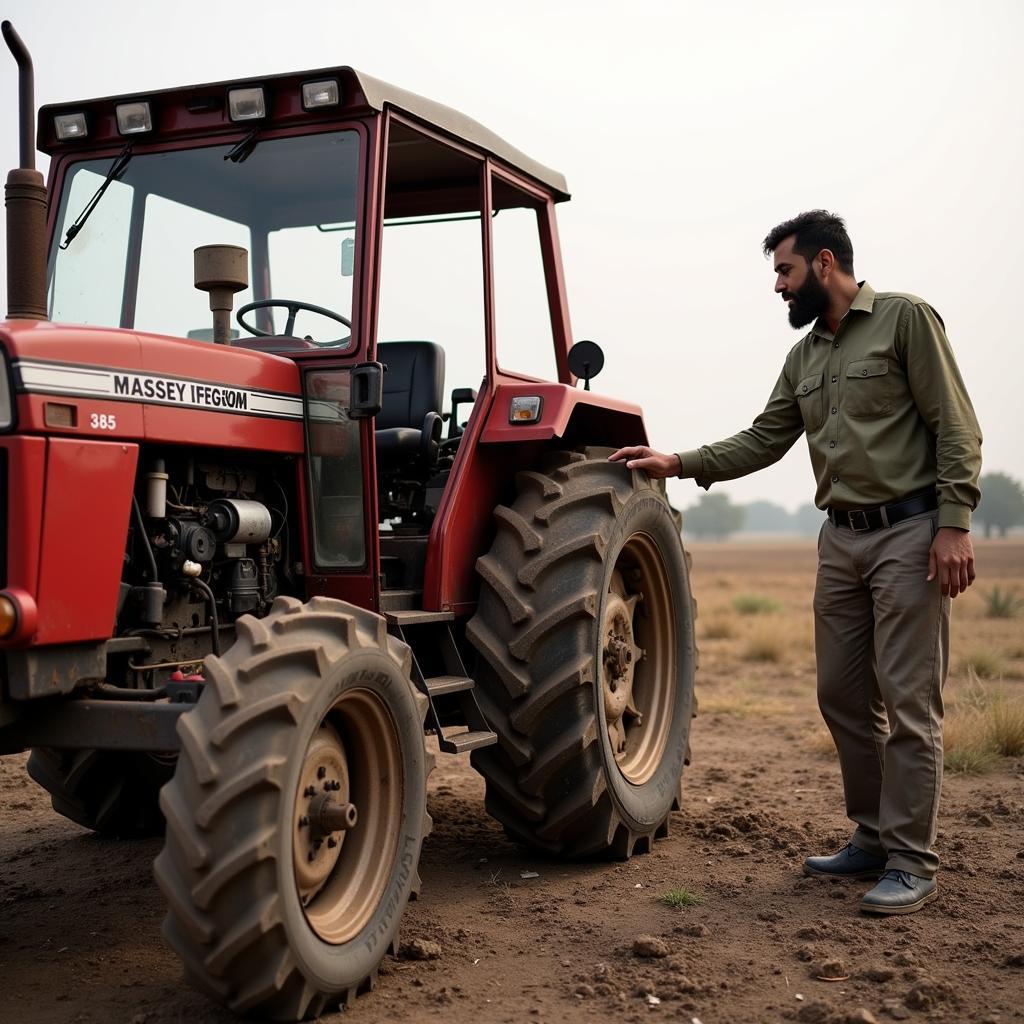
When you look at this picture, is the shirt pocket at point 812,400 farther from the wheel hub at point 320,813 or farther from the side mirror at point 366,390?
the wheel hub at point 320,813

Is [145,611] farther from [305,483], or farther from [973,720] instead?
[973,720]

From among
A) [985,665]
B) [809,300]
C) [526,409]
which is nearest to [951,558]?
[809,300]

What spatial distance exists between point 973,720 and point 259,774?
5.74 metres

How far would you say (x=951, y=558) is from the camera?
432cm

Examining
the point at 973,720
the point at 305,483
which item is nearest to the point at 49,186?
the point at 305,483

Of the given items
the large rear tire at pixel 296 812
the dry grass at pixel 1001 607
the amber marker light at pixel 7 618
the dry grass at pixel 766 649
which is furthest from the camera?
the dry grass at pixel 1001 607

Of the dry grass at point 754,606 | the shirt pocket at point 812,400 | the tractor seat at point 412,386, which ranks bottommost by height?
the dry grass at point 754,606

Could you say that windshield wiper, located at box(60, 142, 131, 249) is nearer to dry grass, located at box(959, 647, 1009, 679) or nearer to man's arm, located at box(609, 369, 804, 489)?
man's arm, located at box(609, 369, 804, 489)

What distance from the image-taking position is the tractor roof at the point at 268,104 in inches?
176

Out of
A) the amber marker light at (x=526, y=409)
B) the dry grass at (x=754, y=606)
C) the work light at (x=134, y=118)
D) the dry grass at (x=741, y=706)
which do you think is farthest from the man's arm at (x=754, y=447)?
the dry grass at (x=754, y=606)

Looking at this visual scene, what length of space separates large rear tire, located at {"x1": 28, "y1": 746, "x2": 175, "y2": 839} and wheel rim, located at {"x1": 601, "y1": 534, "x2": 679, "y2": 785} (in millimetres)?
1892

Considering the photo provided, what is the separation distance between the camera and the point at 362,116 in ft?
14.9

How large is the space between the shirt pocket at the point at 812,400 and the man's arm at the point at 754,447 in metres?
0.22

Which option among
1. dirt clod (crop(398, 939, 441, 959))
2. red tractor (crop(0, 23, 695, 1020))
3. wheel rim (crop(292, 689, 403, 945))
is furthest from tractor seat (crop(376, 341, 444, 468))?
dirt clod (crop(398, 939, 441, 959))
